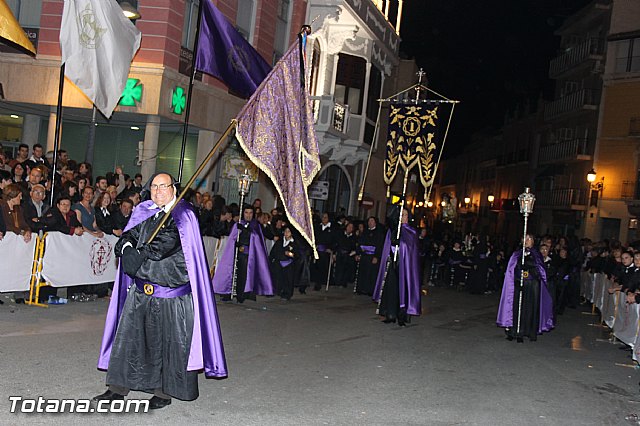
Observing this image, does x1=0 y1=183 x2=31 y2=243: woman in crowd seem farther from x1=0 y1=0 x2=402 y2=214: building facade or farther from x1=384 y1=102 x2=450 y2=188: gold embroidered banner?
x1=384 y1=102 x2=450 y2=188: gold embroidered banner

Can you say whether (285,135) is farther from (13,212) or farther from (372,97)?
(372,97)

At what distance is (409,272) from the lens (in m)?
13.9

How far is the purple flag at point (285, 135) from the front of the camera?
26.0 ft

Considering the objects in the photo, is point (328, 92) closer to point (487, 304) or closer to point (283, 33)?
point (283, 33)

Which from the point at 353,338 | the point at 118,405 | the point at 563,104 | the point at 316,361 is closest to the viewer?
the point at 118,405

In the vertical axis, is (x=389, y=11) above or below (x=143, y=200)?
above

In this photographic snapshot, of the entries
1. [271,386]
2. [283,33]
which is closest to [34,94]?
[283,33]

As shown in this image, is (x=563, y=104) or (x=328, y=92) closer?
(x=328, y=92)

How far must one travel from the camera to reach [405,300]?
13.6 metres

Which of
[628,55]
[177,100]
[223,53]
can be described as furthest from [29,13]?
[628,55]

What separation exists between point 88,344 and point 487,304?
13182 mm

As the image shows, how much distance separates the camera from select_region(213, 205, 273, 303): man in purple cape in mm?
14578

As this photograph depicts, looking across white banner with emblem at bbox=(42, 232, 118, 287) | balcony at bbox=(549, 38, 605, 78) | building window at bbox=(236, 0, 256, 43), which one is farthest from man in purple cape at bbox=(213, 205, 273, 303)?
Result: balcony at bbox=(549, 38, 605, 78)

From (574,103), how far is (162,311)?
1625 inches
